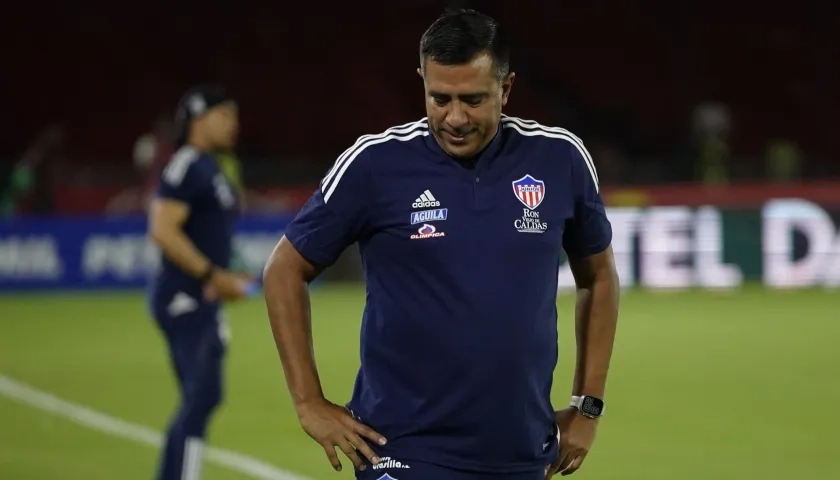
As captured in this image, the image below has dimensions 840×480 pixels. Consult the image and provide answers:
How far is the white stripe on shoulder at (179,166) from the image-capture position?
25.3ft

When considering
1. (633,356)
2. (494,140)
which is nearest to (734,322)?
(633,356)

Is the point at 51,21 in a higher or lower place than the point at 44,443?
higher

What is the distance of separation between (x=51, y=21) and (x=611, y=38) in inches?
511

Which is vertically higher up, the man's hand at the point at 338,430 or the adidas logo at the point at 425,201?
the adidas logo at the point at 425,201

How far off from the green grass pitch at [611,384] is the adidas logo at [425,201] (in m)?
5.20

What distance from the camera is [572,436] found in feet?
14.2

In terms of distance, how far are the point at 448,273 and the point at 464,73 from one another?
556mm

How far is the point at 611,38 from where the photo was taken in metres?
34.1

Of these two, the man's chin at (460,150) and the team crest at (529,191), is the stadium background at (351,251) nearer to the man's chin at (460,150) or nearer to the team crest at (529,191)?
the team crest at (529,191)

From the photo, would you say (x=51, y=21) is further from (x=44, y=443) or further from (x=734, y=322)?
(x=44, y=443)

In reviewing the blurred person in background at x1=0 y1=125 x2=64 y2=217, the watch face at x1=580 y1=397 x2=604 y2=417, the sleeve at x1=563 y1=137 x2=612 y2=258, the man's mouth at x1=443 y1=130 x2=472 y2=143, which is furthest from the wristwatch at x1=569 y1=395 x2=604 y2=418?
the blurred person in background at x1=0 y1=125 x2=64 y2=217

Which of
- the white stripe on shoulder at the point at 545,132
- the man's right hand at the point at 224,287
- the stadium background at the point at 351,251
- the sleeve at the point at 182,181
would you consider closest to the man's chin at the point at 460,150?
the white stripe on shoulder at the point at 545,132

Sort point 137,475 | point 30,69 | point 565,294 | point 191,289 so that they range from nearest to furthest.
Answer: point 191,289, point 137,475, point 565,294, point 30,69

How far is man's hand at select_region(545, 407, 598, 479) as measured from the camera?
4312 mm
